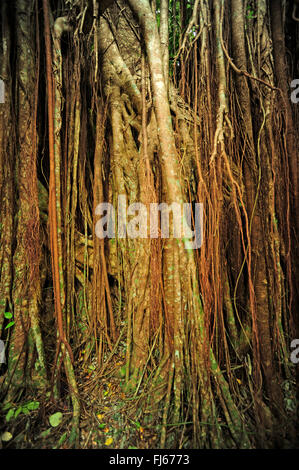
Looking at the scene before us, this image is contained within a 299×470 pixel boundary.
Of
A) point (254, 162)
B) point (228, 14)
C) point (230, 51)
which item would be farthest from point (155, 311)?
point (228, 14)

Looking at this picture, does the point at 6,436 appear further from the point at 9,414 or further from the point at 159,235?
the point at 159,235

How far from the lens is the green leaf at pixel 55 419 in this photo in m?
1.32

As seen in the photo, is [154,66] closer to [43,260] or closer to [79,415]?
[43,260]

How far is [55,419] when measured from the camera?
1336 millimetres

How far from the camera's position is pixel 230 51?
1.79 metres

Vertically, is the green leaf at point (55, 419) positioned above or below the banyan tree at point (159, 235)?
below

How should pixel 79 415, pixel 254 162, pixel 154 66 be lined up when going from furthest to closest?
1. pixel 254 162
2. pixel 154 66
3. pixel 79 415

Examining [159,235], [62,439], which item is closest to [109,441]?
[62,439]

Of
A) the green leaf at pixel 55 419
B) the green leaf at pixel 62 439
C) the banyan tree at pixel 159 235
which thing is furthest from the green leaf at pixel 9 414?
the green leaf at pixel 62 439

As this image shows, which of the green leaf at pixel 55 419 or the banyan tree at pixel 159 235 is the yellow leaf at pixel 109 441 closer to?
the banyan tree at pixel 159 235

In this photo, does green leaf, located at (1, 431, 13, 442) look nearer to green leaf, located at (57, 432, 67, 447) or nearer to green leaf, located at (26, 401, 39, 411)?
green leaf, located at (26, 401, 39, 411)

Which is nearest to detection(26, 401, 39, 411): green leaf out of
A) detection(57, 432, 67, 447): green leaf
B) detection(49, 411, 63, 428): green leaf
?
detection(49, 411, 63, 428): green leaf

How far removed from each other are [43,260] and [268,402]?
191 cm

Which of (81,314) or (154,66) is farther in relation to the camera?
(81,314)
